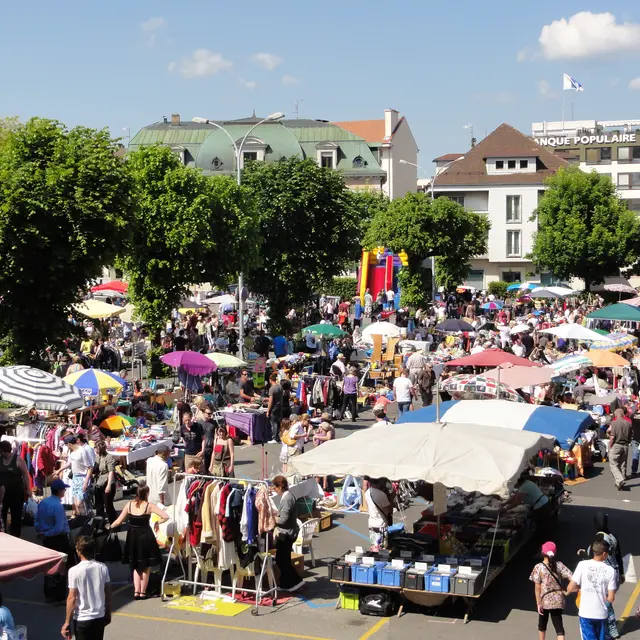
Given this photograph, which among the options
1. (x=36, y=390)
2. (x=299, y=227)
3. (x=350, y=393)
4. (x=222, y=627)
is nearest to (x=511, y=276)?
(x=299, y=227)

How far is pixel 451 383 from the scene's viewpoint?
21.6 meters

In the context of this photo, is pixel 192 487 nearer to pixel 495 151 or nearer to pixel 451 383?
pixel 451 383

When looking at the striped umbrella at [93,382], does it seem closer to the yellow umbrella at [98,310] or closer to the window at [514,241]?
the yellow umbrella at [98,310]

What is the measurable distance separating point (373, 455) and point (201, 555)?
8.14ft

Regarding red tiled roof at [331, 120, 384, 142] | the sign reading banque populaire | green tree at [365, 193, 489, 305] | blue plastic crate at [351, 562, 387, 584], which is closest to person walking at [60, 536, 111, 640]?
blue plastic crate at [351, 562, 387, 584]

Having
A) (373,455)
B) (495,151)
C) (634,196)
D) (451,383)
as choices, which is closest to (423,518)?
(373,455)

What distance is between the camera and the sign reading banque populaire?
8106 centimetres

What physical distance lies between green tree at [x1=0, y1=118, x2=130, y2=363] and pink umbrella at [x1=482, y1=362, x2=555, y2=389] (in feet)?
28.6

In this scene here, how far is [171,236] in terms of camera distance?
29.0m

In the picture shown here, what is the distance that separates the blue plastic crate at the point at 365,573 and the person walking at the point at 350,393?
40.4 feet

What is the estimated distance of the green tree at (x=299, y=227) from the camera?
36219 mm

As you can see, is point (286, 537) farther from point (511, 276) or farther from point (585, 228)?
point (511, 276)

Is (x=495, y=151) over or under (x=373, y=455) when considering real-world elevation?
over

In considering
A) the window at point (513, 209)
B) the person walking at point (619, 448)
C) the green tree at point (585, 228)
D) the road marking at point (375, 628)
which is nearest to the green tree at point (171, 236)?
the person walking at point (619, 448)
